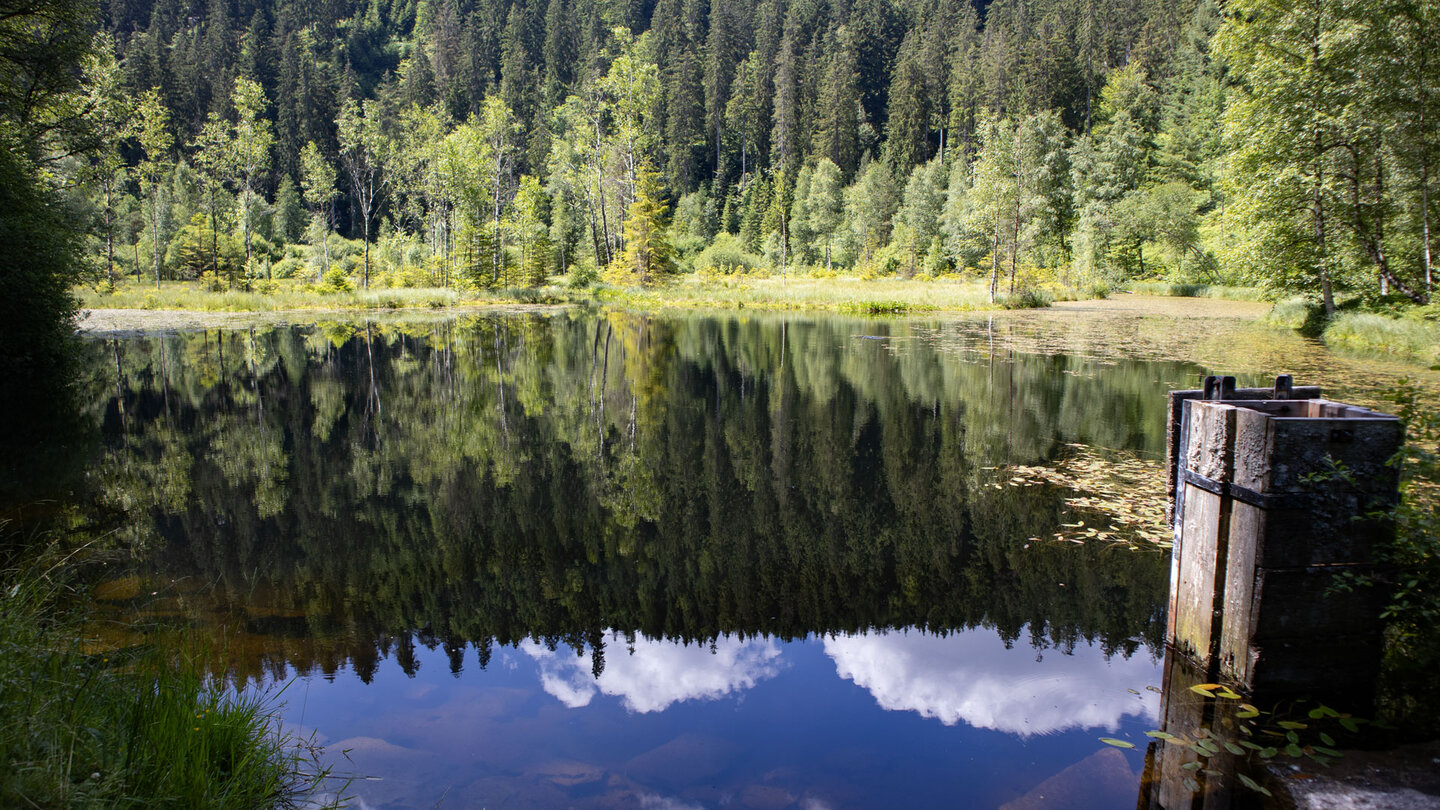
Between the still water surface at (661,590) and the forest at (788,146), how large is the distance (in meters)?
11.2

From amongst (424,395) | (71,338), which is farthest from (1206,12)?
(71,338)

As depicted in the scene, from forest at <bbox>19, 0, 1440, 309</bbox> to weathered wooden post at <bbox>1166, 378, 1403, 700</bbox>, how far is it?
68.5 ft

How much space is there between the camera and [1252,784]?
356cm

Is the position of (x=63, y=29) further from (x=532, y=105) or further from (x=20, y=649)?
(x=532, y=105)

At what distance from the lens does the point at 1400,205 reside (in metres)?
20.3

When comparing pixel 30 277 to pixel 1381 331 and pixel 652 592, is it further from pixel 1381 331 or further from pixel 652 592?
pixel 1381 331

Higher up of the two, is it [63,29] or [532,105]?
[532,105]

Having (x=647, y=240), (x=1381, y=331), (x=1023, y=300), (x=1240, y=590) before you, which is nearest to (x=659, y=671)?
(x=1240, y=590)

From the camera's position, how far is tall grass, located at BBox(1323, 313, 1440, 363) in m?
17.5

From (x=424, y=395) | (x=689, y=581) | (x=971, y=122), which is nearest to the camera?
(x=689, y=581)

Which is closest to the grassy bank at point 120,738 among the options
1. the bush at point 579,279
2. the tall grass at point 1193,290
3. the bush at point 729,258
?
the tall grass at point 1193,290

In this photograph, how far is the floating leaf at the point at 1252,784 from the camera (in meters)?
3.51

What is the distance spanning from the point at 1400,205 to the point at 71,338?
31.6 meters

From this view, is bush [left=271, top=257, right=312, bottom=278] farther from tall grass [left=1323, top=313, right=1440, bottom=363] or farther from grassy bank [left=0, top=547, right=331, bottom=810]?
grassy bank [left=0, top=547, right=331, bottom=810]
